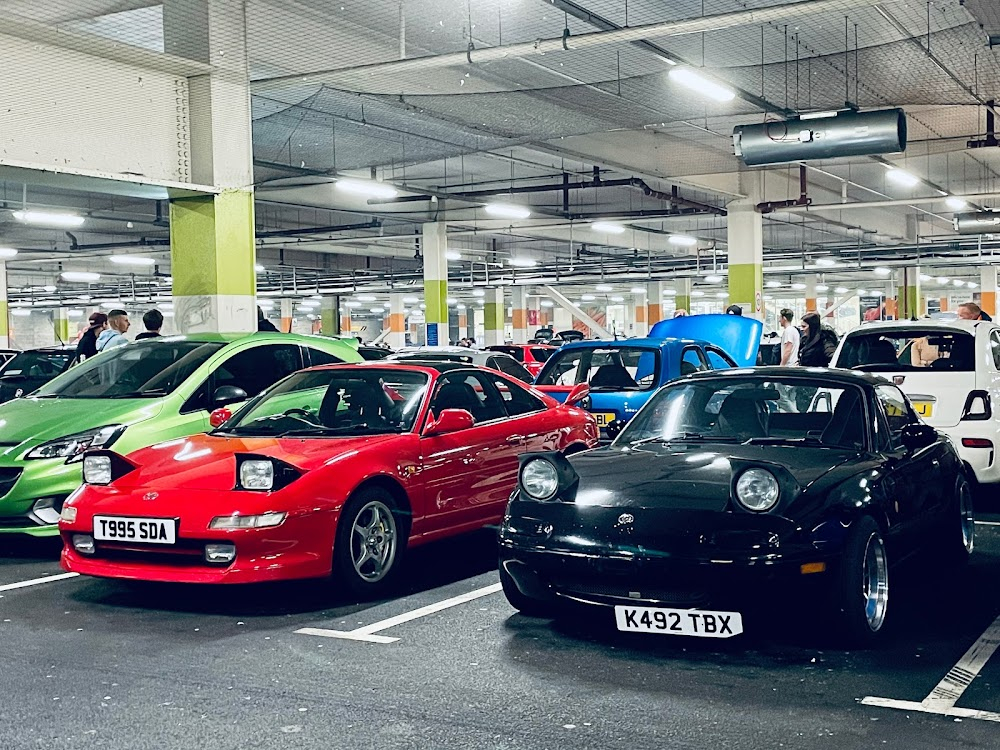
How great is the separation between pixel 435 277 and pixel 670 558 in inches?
861

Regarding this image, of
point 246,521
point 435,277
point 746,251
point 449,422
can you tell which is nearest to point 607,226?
point 435,277

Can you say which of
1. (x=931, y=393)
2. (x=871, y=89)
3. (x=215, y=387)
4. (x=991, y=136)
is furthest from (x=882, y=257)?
(x=215, y=387)

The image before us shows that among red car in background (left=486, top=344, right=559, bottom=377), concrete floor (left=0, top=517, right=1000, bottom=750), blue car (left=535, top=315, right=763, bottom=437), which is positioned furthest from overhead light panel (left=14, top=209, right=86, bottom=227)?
concrete floor (left=0, top=517, right=1000, bottom=750)

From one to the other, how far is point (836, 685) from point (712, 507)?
0.83m

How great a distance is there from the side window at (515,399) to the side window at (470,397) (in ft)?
0.22

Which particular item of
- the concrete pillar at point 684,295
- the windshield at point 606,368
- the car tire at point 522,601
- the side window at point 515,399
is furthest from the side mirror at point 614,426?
the concrete pillar at point 684,295

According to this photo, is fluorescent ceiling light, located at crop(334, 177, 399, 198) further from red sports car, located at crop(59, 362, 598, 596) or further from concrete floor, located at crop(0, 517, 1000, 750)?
concrete floor, located at crop(0, 517, 1000, 750)

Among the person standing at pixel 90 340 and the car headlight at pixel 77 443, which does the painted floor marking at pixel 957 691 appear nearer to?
the car headlight at pixel 77 443

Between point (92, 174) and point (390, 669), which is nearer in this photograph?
point (390, 669)

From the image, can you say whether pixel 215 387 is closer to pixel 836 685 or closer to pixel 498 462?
pixel 498 462

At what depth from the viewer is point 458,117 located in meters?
13.5

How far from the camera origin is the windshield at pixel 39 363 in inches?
531

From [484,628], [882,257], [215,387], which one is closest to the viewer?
[484,628]

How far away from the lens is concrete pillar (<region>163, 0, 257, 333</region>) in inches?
443
